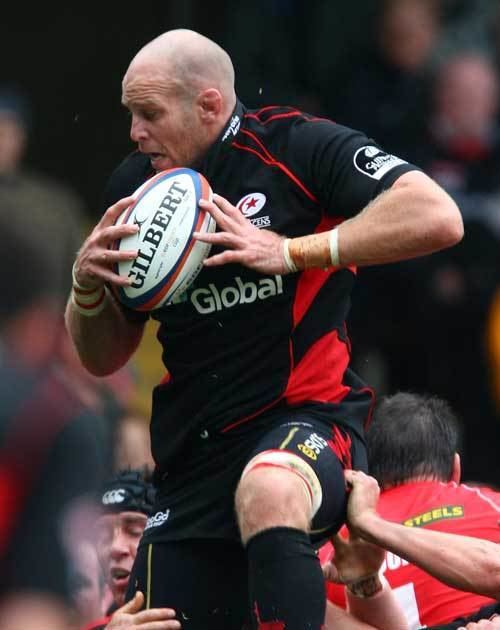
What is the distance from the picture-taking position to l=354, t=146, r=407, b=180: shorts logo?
4.89m

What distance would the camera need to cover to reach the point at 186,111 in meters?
5.07

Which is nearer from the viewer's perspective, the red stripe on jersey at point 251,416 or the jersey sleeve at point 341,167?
the jersey sleeve at point 341,167

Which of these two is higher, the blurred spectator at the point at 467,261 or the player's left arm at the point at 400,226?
the player's left arm at the point at 400,226

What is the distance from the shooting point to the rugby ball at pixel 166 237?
4.86 m

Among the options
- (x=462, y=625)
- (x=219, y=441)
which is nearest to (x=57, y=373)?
(x=219, y=441)

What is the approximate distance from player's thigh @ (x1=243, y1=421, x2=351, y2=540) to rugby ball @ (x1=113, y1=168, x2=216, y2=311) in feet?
1.83

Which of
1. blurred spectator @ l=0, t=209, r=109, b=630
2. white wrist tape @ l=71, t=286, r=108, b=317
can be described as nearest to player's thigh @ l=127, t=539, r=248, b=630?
white wrist tape @ l=71, t=286, r=108, b=317

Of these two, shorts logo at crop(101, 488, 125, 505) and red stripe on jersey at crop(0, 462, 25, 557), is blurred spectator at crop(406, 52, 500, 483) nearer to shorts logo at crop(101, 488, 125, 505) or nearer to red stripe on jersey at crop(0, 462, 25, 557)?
shorts logo at crop(101, 488, 125, 505)

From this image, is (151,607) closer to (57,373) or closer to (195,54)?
(195,54)

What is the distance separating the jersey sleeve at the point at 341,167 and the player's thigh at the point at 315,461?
0.69 metres

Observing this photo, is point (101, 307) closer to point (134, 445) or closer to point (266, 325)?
point (266, 325)

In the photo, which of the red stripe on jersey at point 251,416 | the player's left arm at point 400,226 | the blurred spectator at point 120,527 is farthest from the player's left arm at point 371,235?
the blurred spectator at point 120,527

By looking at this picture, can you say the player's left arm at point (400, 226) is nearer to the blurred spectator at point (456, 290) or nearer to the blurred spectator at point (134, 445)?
the blurred spectator at point (134, 445)

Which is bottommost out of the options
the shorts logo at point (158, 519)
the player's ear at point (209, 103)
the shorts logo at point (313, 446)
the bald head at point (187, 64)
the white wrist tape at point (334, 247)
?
the shorts logo at point (158, 519)
